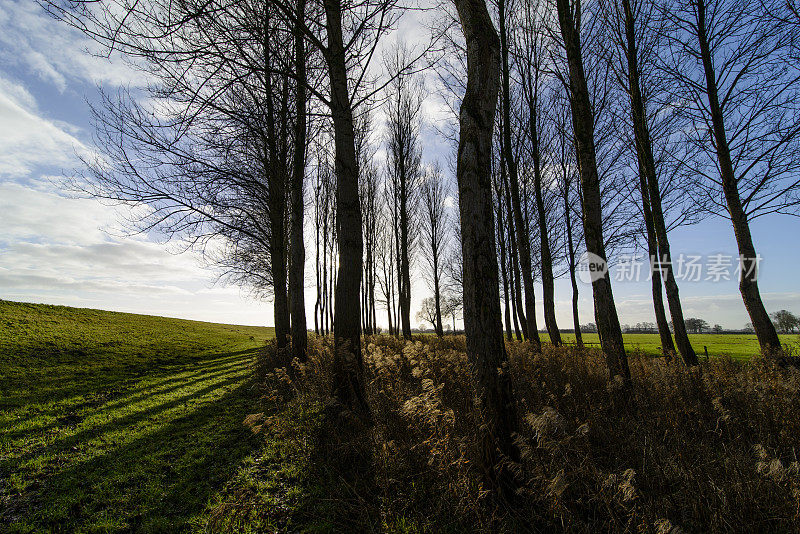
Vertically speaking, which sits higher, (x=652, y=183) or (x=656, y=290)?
(x=652, y=183)

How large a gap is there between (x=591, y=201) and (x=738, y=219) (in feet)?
Answer: 20.2

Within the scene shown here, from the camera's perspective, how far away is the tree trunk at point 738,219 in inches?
311

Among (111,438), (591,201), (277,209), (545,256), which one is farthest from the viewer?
(545,256)

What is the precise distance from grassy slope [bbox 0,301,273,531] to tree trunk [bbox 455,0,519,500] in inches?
114

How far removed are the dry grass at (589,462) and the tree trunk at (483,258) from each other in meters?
0.20

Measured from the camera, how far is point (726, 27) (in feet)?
28.4

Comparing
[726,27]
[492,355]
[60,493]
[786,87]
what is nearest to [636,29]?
[726,27]

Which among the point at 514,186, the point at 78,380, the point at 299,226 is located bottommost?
the point at 78,380

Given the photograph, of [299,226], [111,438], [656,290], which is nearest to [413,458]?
[111,438]

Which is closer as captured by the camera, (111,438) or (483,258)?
(483,258)

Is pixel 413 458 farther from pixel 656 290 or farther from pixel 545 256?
pixel 656 290

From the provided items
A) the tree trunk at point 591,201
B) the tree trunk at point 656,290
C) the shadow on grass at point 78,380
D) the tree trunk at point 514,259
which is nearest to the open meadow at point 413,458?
the shadow on grass at point 78,380

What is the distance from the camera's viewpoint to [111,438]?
495 centimetres

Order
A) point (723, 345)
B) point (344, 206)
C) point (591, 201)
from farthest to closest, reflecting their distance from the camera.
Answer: point (723, 345), point (591, 201), point (344, 206)
